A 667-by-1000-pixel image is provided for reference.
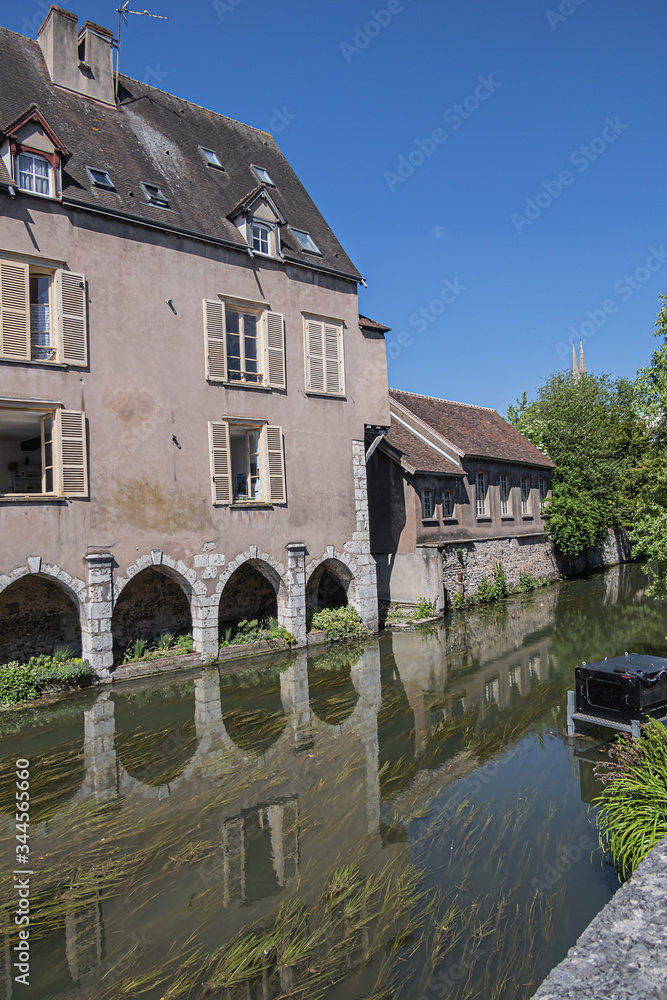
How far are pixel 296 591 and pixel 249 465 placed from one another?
3477mm

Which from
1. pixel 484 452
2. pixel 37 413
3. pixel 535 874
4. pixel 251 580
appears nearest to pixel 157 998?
pixel 535 874

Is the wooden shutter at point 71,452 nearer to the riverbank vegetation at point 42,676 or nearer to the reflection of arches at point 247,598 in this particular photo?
the riverbank vegetation at point 42,676

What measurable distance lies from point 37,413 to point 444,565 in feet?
44.1

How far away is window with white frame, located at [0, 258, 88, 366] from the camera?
12.4 metres

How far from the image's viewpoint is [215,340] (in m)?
15.2

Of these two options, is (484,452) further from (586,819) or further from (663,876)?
(663,876)

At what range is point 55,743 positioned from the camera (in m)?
9.68

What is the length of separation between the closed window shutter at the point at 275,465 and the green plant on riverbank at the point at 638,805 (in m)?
10.6

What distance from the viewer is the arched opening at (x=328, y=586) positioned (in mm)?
17672

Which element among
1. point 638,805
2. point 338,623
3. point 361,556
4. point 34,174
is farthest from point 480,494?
point 638,805

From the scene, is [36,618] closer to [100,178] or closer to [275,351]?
[275,351]

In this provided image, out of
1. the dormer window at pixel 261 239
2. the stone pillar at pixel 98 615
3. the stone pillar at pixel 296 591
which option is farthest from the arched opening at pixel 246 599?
the dormer window at pixel 261 239

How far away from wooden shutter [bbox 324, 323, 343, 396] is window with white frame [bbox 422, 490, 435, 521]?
5.54 m

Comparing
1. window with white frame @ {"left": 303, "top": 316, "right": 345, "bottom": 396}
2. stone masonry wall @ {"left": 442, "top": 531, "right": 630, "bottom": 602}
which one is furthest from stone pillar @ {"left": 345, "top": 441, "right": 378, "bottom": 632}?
stone masonry wall @ {"left": 442, "top": 531, "right": 630, "bottom": 602}
